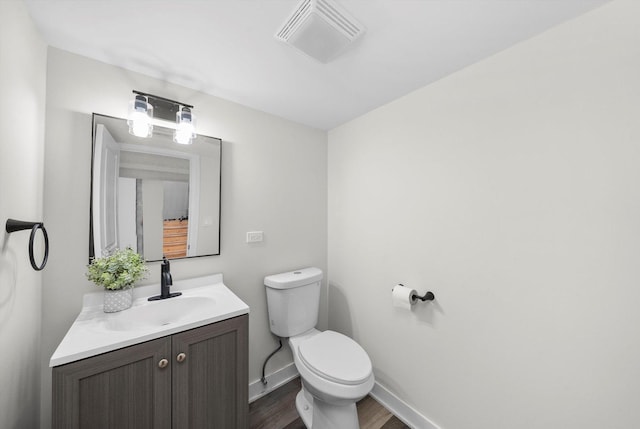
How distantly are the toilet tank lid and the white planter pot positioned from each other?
0.83 meters

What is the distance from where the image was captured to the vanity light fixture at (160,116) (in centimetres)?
131

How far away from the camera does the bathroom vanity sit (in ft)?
2.90

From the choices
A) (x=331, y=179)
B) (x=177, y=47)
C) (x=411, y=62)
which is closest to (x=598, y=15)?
(x=411, y=62)

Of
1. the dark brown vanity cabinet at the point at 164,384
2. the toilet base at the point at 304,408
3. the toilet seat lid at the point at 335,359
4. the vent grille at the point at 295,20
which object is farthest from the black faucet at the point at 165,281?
the vent grille at the point at 295,20

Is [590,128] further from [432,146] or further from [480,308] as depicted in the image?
[480,308]

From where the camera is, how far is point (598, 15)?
3.16 feet

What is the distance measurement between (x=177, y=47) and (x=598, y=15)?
1.89 m

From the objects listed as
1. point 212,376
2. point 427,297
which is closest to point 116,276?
point 212,376

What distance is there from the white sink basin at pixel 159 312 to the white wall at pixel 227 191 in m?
0.19

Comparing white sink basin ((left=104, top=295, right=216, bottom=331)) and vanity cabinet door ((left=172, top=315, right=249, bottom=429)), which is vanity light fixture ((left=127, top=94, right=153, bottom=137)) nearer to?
white sink basin ((left=104, top=295, right=216, bottom=331))

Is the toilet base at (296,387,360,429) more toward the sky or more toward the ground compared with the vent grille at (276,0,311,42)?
more toward the ground

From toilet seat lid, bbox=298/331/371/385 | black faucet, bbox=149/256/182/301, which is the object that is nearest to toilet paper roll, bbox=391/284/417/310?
toilet seat lid, bbox=298/331/371/385

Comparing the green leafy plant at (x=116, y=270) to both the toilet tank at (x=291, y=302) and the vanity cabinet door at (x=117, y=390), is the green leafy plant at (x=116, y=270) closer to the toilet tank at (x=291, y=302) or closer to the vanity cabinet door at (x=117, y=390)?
the vanity cabinet door at (x=117, y=390)

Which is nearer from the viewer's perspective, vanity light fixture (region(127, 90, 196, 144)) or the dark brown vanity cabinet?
the dark brown vanity cabinet
